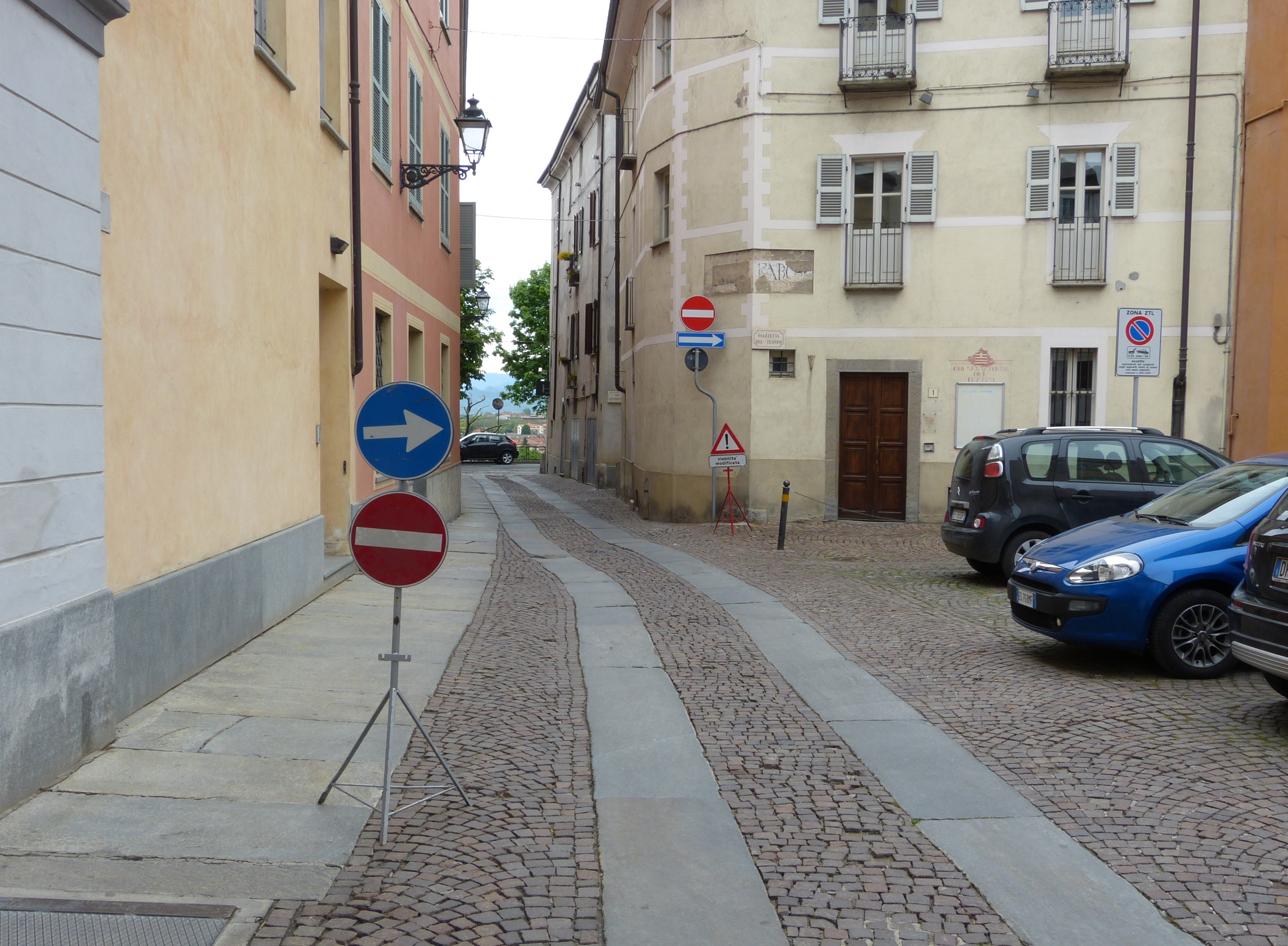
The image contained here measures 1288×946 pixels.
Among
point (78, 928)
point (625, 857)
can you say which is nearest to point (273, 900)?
point (78, 928)

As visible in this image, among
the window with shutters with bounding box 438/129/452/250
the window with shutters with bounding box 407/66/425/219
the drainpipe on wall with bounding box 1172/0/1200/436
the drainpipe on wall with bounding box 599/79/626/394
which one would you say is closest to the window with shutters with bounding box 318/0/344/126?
the window with shutters with bounding box 407/66/425/219

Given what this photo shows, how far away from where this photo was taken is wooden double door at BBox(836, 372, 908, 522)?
19141 mm

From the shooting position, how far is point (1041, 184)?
60.7 feet

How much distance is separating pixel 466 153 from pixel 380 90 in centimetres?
177

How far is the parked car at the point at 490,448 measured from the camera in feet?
171

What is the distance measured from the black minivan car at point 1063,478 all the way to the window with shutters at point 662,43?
12335 millimetres

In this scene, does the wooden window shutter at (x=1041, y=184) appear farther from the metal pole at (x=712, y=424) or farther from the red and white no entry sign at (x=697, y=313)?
the metal pole at (x=712, y=424)

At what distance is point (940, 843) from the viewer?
4.57 m

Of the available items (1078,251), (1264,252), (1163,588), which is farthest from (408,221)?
(1264,252)

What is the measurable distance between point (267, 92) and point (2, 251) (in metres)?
4.76

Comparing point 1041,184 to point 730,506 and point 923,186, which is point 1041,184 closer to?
point 923,186

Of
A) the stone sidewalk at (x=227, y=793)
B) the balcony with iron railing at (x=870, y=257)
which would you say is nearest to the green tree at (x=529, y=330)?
the balcony with iron railing at (x=870, y=257)

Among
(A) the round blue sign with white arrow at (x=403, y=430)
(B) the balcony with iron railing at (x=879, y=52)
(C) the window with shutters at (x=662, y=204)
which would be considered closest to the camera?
(A) the round blue sign with white arrow at (x=403, y=430)

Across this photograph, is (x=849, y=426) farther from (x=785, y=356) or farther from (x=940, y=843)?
(x=940, y=843)
